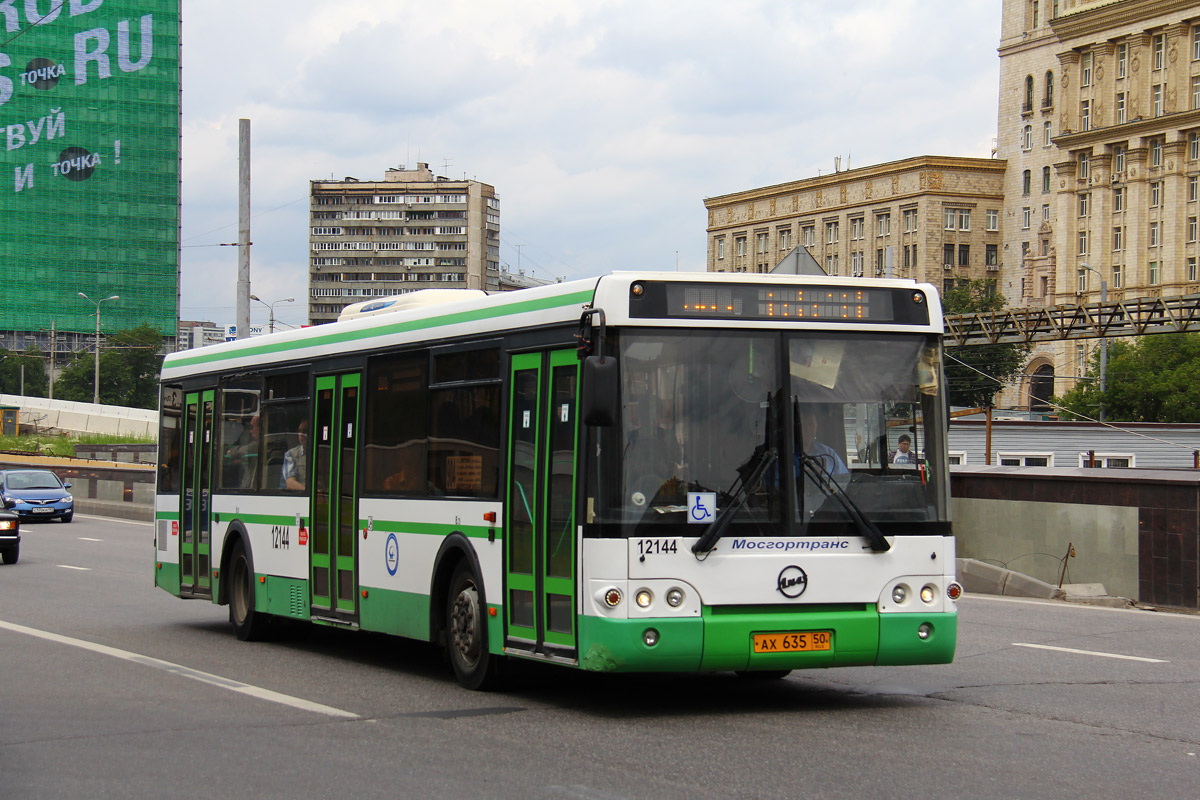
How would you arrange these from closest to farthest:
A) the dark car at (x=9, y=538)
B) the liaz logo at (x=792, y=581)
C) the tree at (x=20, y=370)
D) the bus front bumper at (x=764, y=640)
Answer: the bus front bumper at (x=764, y=640), the liaz logo at (x=792, y=581), the dark car at (x=9, y=538), the tree at (x=20, y=370)

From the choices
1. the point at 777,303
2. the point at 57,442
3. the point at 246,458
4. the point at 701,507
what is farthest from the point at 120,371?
the point at 701,507

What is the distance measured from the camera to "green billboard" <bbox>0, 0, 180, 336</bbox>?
125000 millimetres

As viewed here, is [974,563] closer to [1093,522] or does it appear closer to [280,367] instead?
[1093,522]

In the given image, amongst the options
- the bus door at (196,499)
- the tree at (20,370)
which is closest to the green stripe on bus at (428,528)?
the bus door at (196,499)

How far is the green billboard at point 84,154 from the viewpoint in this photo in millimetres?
125000

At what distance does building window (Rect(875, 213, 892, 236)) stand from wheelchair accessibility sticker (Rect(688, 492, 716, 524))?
123438 millimetres

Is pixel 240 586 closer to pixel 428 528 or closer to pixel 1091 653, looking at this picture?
pixel 428 528

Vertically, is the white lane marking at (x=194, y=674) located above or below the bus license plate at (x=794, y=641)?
below

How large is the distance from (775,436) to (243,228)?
23.3 m

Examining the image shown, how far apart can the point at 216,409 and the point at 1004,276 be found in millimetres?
121155

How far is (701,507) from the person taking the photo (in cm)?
932

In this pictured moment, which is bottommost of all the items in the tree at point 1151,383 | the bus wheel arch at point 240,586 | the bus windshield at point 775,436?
the bus wheel arch at point 240,586

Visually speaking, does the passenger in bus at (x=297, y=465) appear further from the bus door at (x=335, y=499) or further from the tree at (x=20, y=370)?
the tree at (x=20, y=370)

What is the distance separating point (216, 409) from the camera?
15344 millimetres
